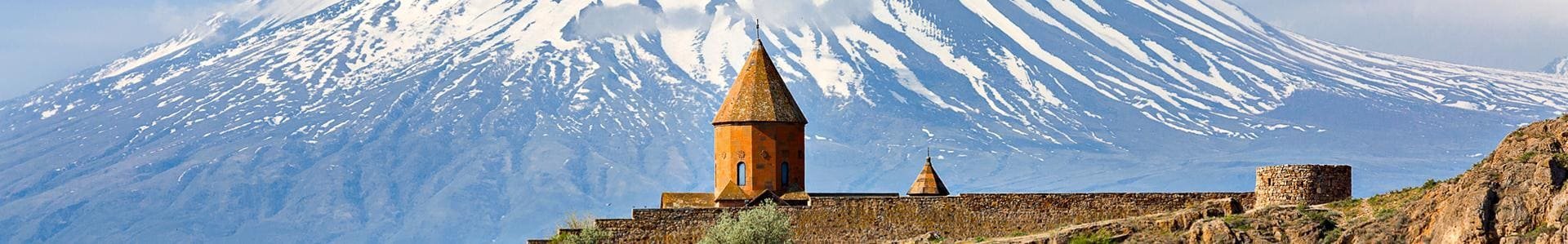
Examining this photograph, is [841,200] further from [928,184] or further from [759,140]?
[928,184]

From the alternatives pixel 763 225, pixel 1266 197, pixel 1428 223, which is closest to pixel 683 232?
pixel 763 225

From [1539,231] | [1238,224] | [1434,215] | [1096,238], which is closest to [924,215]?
[1096,238]

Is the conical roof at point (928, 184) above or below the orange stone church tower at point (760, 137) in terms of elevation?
below

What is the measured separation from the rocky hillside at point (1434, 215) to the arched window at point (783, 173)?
18902 millimetres

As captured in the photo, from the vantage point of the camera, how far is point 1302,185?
39.2 m

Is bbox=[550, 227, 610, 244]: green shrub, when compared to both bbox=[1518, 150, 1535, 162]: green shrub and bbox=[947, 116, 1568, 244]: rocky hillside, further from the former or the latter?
bbox=[1518, 150, 1535, 162]: green shrub

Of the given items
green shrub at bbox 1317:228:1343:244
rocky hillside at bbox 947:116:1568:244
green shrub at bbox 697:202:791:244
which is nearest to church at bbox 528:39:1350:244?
green shrub at bbox 697:202:791:244

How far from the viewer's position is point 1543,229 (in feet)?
102

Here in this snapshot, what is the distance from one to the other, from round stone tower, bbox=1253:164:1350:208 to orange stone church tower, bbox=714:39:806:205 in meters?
19.0

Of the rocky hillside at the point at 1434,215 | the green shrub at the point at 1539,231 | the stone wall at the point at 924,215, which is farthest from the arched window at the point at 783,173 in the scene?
the green shrub at the point at 1539,231

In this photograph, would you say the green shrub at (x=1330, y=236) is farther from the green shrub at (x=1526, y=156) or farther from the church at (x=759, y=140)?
the church at (x=759, y=140)

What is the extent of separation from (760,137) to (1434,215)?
2622 cm

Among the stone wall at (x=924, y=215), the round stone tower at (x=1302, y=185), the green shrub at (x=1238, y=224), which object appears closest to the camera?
the green shrub at (x=1238, y=224)

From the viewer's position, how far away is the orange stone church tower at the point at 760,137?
58.1 meters
